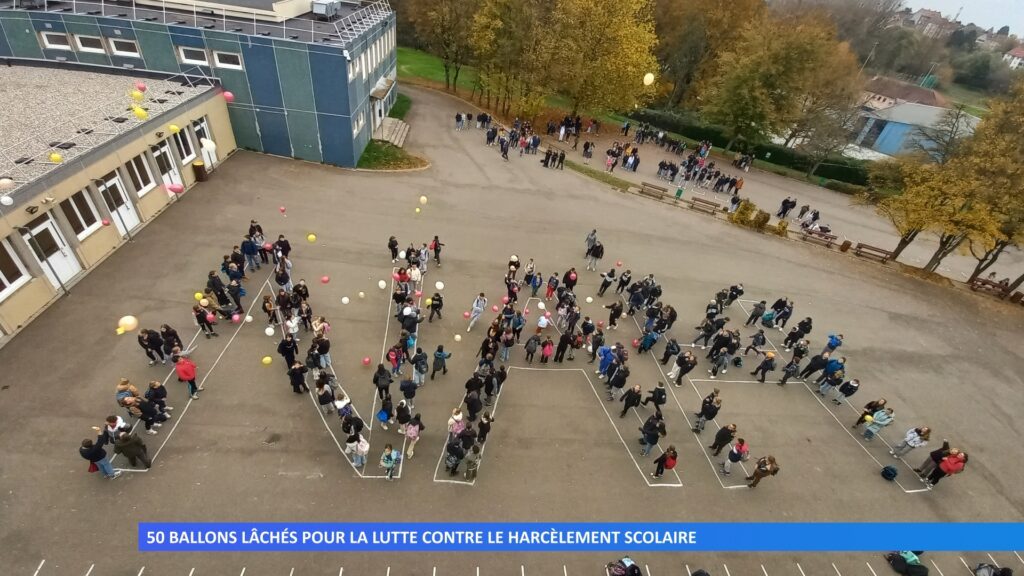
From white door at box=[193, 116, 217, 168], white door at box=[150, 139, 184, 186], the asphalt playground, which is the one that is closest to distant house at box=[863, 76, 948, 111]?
the asphalt playground

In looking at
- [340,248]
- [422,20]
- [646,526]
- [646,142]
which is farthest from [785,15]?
[646,526]

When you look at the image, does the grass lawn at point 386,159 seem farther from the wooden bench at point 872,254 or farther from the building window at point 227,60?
the wooden bench at point 872,254

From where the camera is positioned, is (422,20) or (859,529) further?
(422,20)

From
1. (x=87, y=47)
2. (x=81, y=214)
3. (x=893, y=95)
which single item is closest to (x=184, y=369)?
(x=81, y=214)

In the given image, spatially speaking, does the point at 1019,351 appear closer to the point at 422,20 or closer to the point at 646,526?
the point at 646,526

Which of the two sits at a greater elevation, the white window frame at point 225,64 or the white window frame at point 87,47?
the white window frame at point 225,64

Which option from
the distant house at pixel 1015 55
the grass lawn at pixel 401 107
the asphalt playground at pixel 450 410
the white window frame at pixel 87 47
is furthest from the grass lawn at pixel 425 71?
the distant house at pixel 1015 55

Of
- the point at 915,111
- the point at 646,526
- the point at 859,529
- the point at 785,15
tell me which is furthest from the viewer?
the point at 785,15
